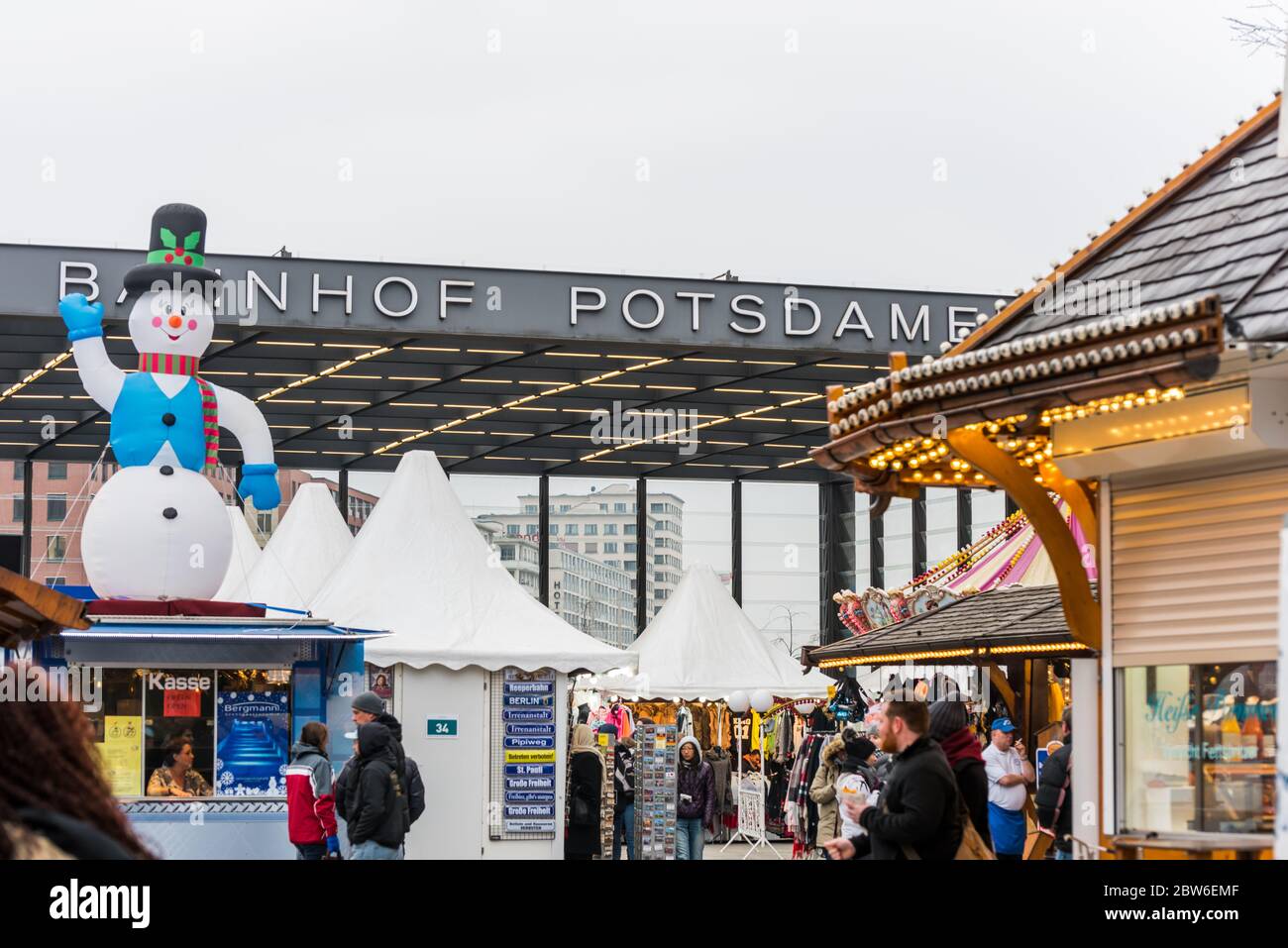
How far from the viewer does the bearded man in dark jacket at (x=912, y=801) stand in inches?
264

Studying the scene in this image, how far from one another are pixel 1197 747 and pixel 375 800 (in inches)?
206

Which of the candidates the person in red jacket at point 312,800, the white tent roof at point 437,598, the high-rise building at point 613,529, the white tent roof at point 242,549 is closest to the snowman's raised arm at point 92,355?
the white tent roof at point 437,598

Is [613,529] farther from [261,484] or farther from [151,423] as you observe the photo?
[151,423]

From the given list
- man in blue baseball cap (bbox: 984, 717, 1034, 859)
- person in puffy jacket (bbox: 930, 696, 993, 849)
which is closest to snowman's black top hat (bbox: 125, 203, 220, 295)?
man in blue baseball cap (bbox: 984, 717, 1034, 859)

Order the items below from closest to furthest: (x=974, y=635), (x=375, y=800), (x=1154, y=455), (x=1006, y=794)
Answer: (x=1154, y=455) → (x=375, y=800) → (x=1006, y=794) → (x=974, y=635)

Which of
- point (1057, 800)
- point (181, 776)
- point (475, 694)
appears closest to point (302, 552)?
point (475, 694)

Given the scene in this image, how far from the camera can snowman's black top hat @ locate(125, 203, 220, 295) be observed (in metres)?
15.8

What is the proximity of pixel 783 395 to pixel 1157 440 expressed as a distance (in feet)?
69.3

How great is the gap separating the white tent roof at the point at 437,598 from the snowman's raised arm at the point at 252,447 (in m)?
1.95

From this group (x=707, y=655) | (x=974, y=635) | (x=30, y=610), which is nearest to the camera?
(x=30, y=610)

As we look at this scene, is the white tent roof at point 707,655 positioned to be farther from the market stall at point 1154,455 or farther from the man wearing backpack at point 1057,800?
the market stall at point 1154,455

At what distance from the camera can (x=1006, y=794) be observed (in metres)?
13.2

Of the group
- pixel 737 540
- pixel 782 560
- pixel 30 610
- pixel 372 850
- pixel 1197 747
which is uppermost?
pixel 737 540
